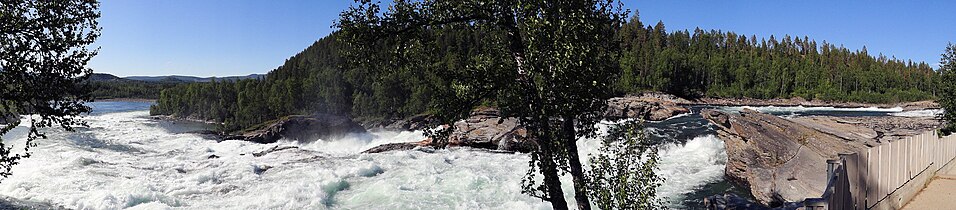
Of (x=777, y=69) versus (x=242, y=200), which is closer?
(x=242, y=200)

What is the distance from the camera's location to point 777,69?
472 ft

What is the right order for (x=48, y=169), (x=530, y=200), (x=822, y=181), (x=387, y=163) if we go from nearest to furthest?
(x=822, y=181) → (x=530, y=200) → (x=48, y=169) → (x=387, y=163)

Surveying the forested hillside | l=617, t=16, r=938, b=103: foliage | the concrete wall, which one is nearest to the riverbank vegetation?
the concrete wall

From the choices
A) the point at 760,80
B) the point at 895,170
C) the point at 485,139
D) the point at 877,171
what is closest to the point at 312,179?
the point at 485,139

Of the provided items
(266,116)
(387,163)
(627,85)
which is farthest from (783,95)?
(387,163)

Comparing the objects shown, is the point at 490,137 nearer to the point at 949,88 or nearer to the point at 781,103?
the point at 949,88

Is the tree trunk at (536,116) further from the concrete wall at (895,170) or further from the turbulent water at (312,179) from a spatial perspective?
the turbulent water at (312,179)

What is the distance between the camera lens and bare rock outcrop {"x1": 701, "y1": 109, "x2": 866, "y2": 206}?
61.4 feet

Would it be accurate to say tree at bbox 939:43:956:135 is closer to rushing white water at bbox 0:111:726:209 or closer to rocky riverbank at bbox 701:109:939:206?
rocky riverbank at bbox 701:109:939:206

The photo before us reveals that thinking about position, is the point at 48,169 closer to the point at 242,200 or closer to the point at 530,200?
the point at 242,200

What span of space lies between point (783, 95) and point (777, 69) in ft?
37.5

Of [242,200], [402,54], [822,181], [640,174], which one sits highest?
[402,54]

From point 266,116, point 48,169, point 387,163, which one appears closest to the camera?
point 48,169

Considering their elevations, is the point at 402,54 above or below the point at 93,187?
above
